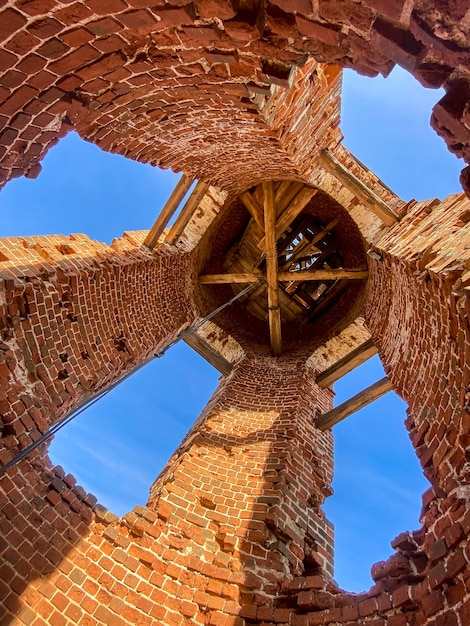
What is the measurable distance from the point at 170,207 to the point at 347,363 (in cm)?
362

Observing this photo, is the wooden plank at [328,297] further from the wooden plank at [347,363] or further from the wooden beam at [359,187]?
the wooden beam at [359,187]

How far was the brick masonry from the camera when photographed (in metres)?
1.93

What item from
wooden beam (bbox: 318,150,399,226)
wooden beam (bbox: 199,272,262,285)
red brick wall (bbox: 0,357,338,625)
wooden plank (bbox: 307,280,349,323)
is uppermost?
wooden plank (bbox: 307,280,349,323)

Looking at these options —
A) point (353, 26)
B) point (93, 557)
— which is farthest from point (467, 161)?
point (93, 557)

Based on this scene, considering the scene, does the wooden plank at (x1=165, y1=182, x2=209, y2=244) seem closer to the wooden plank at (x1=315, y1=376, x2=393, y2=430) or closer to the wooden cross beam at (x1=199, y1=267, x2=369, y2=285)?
the wooden cross beam at (x1=199, y1=267, x2=369, y2=285)

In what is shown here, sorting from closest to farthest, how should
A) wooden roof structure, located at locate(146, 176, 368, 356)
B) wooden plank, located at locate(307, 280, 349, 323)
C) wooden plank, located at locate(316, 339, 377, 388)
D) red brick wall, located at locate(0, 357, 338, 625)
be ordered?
red brick wall, located at locate(0, 357, 338, 625) < wooden plank, located at locate(316, 339, 377, 388) < wooden roof structure, located at locate(146, 176, 368, 356) < wooden plank, located at locate(307, 280, 349, 323)

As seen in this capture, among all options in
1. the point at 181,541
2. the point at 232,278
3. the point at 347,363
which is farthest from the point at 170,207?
the point at 181,541

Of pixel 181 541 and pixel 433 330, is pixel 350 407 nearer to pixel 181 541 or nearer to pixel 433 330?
pixel 433 330

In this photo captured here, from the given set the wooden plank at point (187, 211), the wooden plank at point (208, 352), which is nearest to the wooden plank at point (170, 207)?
the wooden plank at point (187, 211)

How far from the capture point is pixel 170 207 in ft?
19.8

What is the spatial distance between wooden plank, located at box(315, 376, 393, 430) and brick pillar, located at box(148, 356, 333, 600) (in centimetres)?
16

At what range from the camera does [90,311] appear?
4930 millimetres

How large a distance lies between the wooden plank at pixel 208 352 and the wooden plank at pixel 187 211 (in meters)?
2.04

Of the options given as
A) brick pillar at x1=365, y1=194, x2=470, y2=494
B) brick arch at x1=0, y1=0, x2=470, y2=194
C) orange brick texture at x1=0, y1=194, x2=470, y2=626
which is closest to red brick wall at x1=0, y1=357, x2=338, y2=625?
orange brick texture at x1=0, y1=194, x2=470, y2=626
